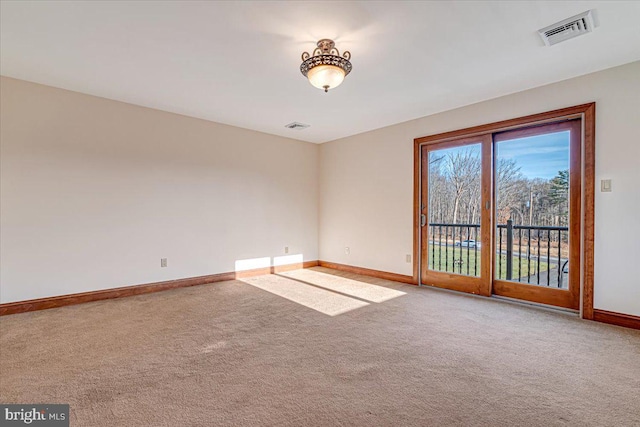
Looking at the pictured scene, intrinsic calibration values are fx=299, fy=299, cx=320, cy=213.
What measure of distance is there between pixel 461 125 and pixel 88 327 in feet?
15.8

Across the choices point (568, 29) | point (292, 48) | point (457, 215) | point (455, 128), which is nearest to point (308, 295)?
point (457, 215)

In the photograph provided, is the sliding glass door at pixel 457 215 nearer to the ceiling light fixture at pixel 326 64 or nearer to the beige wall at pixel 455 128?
the beige wall at pixel 455 128

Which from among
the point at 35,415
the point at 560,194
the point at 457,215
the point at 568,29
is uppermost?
the point at 568,29

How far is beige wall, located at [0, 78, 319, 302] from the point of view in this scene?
3.23 m

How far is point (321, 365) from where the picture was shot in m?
2.11

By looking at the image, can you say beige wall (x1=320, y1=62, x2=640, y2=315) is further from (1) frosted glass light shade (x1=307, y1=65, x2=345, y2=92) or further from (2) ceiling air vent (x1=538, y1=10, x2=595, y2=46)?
(1) frosted glass light shade (x1=307, y1=65, x2=345, y2=92)

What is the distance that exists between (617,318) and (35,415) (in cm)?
453

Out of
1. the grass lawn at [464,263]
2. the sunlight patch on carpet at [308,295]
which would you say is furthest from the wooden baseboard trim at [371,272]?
the sunlight patch on carpet at [308,295]

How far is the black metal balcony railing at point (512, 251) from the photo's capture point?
3369mm

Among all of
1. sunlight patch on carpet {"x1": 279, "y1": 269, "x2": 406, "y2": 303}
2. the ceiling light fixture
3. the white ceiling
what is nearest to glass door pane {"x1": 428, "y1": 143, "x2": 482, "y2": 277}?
the white ceiling

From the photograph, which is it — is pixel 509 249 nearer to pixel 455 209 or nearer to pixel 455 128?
pixel 455 209

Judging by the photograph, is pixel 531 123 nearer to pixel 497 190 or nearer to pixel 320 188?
pixel 497 190

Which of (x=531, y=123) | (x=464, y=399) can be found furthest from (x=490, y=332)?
(x=531, y=123)

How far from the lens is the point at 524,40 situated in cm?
245
